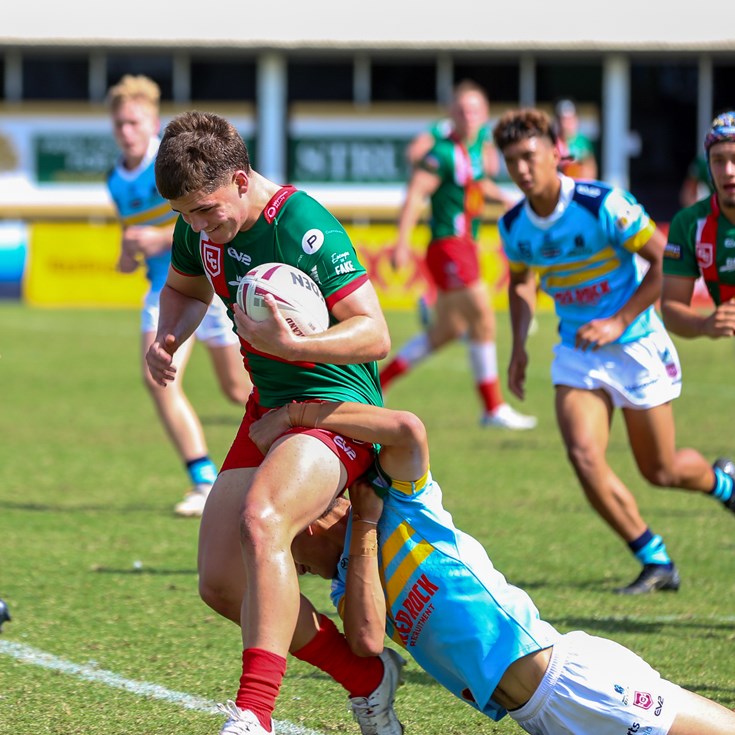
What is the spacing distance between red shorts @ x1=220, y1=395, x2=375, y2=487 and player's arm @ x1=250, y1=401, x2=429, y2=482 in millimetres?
31

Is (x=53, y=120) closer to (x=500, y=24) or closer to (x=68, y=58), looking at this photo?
(x=68, y=58)

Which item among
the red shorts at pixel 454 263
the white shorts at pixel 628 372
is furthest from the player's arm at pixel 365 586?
the red shorts at pixel 454 263

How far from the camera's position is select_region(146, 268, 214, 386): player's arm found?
15.7ft

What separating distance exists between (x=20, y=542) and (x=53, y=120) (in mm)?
25370

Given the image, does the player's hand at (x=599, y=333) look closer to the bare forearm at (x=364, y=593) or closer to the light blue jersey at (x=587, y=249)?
the light blue jersey at (x=587, y=249)

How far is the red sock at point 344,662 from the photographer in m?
4.37

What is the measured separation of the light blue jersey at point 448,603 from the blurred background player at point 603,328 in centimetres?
234

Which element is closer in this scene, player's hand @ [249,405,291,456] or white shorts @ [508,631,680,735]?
white shorts @ [508,631,680,735]

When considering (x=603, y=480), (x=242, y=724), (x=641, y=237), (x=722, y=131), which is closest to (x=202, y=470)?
(x=603, y=480)

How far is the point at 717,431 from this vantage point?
11.3 meters

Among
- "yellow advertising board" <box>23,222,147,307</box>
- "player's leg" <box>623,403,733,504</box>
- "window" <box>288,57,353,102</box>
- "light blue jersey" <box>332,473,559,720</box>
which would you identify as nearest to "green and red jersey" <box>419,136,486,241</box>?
"player's leg" <box>623,403,733,504</box>

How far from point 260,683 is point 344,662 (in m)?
0.53

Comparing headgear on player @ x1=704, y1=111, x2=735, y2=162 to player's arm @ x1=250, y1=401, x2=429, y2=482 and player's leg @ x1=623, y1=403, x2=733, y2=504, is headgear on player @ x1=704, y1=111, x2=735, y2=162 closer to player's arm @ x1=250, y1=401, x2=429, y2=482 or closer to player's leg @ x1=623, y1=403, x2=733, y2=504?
player's leg @ x1=623, y1=403, x2=733, y2=504

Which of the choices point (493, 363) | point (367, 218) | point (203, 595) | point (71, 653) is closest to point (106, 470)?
point (493, 363)
